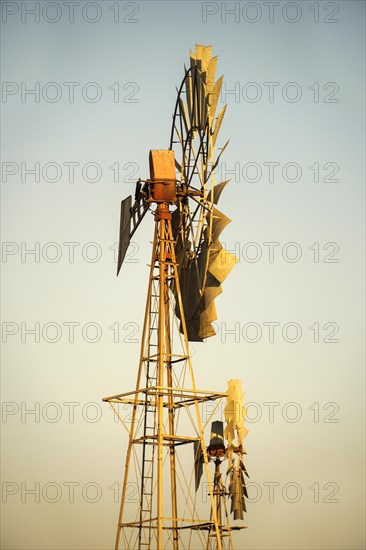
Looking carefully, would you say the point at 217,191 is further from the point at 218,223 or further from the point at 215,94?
the point at 215,94

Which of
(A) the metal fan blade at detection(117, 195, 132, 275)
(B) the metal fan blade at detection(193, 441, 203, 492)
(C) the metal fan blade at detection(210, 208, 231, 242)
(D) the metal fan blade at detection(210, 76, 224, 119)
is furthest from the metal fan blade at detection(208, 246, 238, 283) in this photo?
(B) the metal fan blade at detection(193, 441, 203, 492)

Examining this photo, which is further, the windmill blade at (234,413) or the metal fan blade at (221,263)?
the windmill blade at (234,413)

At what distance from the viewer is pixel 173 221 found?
2861cm

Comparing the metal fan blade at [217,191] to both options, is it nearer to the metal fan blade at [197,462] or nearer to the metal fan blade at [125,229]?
the metal fan blade at [125,229]

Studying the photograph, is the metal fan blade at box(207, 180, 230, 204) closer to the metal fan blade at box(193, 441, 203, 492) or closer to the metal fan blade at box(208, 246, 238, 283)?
the metal fan blade at box(208, 246, 238, 283)

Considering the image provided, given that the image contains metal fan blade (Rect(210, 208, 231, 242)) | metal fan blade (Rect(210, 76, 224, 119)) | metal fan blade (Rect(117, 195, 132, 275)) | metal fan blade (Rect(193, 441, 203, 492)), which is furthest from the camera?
metal fan blade (Rect(117, 195, 132, 275))

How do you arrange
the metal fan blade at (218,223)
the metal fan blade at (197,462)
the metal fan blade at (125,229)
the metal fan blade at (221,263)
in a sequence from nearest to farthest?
the metal fan blade at (221,263)
the metal fan blade at (218,223)
the metal fan blade at (197,462)
the metal fan blade at (125,229)

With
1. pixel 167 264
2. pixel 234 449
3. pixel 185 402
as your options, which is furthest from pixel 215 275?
pixel 234 449

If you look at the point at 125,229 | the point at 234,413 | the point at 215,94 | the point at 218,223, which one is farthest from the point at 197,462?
the point at 215,94

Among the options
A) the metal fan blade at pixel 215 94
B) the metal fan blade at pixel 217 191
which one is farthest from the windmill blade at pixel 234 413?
the metal fan blade at pixel 215 94

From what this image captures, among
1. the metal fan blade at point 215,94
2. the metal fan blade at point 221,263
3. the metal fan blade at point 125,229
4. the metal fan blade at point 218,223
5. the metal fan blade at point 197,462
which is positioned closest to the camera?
the metal fan blade at point 221,263

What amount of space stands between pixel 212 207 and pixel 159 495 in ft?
22.0

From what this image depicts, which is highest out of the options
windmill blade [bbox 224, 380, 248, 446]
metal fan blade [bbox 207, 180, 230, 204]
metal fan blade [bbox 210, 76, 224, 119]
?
metal fan blade [bbox 210, 76, 224, 119]

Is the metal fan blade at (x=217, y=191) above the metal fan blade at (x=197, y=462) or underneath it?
above
